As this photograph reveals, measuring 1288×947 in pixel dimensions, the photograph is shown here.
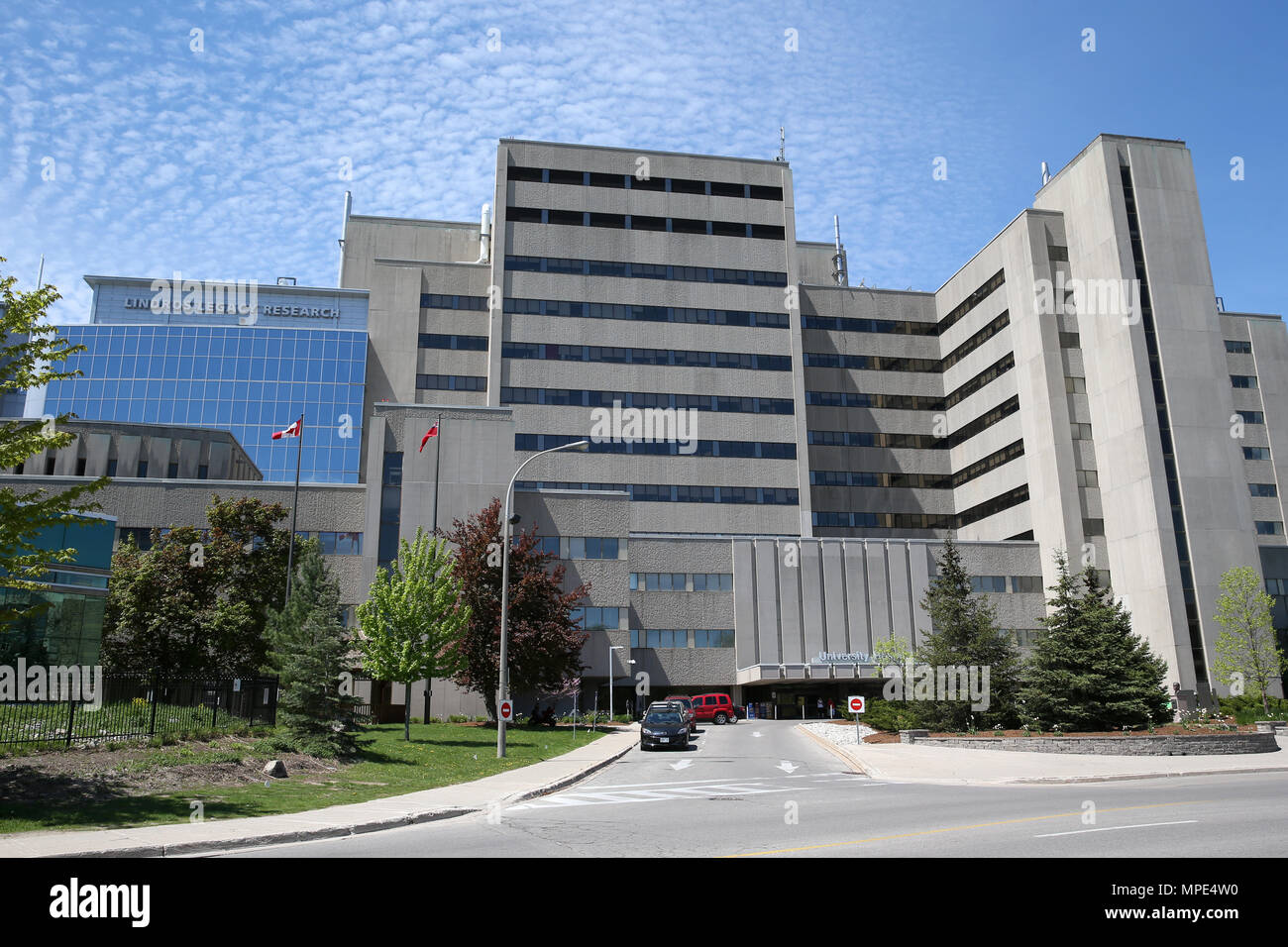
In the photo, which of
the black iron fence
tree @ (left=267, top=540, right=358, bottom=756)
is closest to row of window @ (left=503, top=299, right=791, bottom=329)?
the black iron fence

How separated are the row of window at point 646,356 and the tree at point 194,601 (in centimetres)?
3442

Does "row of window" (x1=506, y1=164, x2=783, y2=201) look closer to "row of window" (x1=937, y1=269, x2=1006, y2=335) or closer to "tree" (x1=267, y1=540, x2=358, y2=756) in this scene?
"row of window" (x1=937, y1=269, x2=1006, y2=335)

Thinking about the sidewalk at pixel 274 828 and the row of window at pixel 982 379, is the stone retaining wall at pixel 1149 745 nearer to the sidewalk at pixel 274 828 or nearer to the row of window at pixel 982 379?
the sidewalk at pixel 274 828

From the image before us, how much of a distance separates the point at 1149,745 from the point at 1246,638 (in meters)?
36.9

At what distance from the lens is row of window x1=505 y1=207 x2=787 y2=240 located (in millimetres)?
77562

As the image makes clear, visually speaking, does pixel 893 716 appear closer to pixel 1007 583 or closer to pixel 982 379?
pixel 1007 583

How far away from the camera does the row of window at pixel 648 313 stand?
74.7m

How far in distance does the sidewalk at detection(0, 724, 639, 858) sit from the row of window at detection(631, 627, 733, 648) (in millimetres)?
43449

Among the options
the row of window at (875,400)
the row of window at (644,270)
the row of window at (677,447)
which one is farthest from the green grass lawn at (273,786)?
the row of window at (875,400)

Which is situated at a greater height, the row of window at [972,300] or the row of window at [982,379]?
the row of window at [972,300]

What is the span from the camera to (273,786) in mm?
16828

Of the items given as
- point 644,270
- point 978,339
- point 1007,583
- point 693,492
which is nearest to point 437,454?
point 693,492
